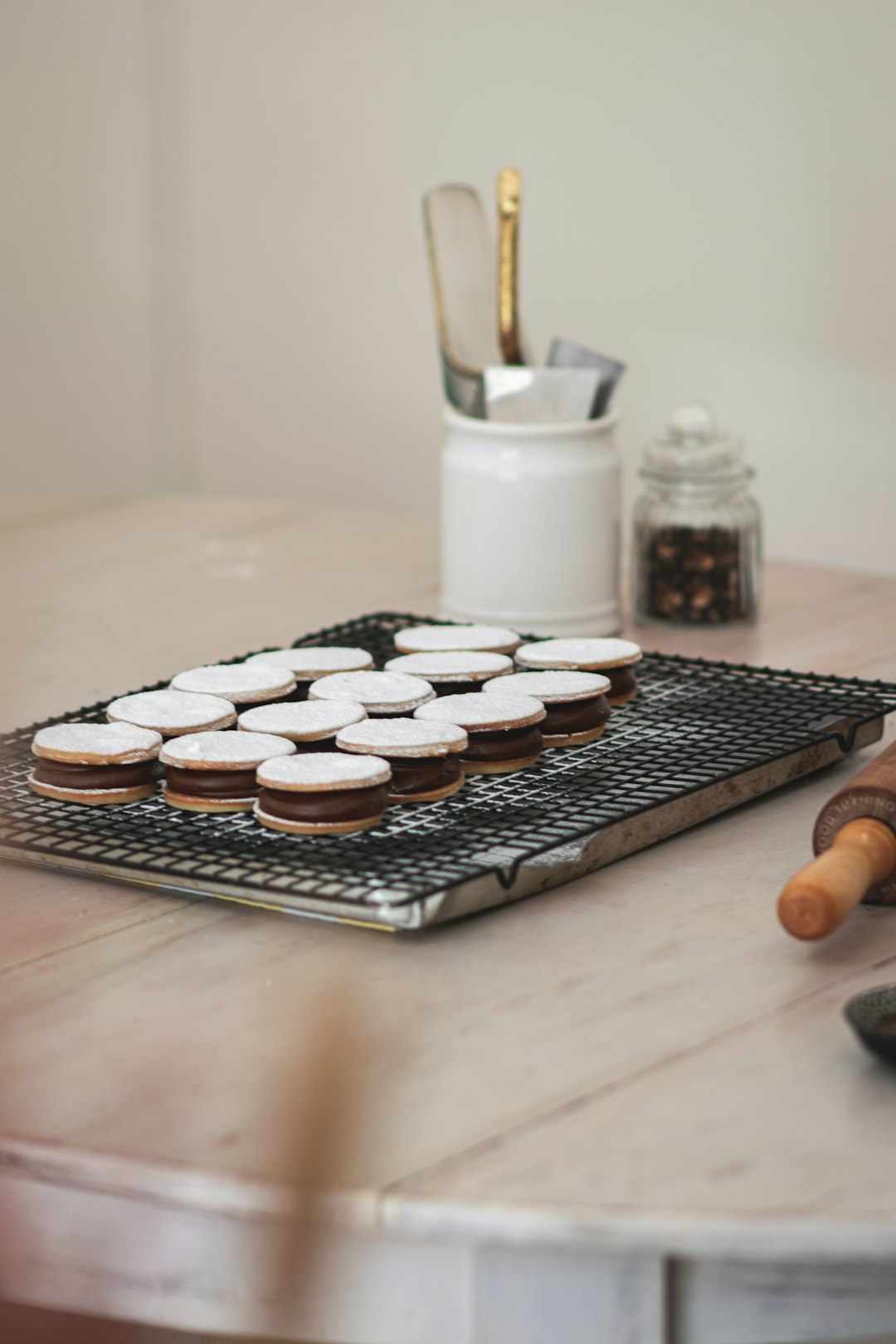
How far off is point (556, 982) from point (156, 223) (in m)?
3.13

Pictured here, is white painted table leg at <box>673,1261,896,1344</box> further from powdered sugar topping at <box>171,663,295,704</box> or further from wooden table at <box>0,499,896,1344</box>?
powdered sugar topping at <box>171,663,295,704</box>

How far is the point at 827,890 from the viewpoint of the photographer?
71 cm

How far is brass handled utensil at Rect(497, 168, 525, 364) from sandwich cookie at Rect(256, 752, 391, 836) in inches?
29.1

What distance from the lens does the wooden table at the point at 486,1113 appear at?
20.9 inches

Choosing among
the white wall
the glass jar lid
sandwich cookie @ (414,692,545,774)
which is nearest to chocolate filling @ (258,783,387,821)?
sandwich cookie @ (414,692,545,774)

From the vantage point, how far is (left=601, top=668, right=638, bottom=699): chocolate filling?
1064mm

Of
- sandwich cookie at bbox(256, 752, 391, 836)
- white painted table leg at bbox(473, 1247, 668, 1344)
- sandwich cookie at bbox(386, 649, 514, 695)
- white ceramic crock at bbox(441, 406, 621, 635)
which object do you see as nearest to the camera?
white painted table leg at bbox(473, 1247, 668, 1344)

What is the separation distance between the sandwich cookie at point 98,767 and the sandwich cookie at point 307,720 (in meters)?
0.06

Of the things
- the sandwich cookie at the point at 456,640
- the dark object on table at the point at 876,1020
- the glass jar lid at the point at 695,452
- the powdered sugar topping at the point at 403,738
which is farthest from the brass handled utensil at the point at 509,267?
the dark object on table at the point at 876,1020

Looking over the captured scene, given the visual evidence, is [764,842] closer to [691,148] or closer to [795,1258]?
[795,1258]

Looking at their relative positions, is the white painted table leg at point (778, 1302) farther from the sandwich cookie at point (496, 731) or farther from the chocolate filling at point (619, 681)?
the chocolate filling at point (619, 681)

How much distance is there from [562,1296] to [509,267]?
109 cm

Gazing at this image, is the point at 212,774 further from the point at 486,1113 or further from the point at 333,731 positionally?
the point at 486,1113

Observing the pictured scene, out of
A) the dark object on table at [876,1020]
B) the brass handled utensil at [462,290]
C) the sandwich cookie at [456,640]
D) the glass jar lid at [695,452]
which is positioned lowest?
the dark object on table at [876,1020]
